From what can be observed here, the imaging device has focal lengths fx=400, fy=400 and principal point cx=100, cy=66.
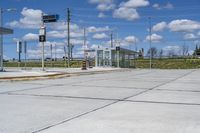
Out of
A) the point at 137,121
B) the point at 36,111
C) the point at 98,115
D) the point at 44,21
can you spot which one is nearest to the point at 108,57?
the point at 44,21

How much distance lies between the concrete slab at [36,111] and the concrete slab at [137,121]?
50cm

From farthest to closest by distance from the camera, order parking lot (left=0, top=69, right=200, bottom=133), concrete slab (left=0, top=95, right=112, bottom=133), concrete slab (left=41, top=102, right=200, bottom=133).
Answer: concrete slab (left=0, top=95, right=112, bottom=133), parking lot (left=0, top=69, right=200, bottom=133), concrete slab (left=41, top=102, right=200, bottom=133)

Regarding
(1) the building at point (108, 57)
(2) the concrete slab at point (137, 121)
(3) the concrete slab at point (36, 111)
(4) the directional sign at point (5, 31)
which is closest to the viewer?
(2) the concrete slab at point (137, 121)

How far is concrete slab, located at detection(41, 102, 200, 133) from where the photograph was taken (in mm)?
7938

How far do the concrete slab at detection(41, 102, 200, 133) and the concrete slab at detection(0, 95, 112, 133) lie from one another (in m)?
0.50

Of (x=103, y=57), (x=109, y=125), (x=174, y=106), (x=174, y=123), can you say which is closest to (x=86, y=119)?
(x=109, y=125)

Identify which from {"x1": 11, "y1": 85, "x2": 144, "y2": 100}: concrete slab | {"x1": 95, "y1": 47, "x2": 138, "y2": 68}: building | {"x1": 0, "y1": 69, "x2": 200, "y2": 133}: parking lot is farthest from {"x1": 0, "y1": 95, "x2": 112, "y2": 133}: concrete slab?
{"x1": 95, "y1": 47, "x2": 138, "y2": 68}: building

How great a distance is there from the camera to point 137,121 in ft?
29.4

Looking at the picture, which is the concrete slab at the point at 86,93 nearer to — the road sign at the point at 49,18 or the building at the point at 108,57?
the road sign at the point at 49,18

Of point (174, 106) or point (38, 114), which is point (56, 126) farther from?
point (174, 106)

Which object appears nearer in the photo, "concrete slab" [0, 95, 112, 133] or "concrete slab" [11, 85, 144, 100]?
"concrete slab" [0, 95, 112, 133]

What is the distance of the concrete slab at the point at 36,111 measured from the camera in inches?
328

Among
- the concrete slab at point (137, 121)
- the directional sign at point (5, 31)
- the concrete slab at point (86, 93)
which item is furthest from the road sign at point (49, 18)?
the concrete slab at point (137, 121)

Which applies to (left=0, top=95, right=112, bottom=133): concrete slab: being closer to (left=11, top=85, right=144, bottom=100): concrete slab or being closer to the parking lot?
the parking lot
